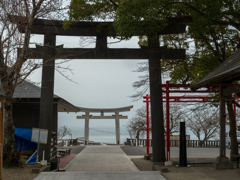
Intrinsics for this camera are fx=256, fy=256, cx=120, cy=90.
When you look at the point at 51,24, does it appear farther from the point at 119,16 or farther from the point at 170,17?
the point at 170,17

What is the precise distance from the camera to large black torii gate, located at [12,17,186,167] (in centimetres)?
991

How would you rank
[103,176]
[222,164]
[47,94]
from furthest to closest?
[47,94] < [222,164] < [103,176]

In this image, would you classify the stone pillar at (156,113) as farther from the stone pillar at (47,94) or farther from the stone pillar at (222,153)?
the stone pillar at (47,94)

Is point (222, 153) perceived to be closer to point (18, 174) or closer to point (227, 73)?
point (227, 73)

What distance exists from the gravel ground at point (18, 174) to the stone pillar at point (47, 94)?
4.80 ft

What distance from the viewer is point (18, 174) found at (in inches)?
297

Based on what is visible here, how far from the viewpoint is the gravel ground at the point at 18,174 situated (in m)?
7.11

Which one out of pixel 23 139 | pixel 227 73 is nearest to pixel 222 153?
pixel 227 73

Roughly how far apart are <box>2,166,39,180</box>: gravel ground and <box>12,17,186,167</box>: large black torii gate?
1.56m

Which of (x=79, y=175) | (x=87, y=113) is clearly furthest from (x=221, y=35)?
(x=87, y=113)

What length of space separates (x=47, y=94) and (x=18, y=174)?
3.33 meters

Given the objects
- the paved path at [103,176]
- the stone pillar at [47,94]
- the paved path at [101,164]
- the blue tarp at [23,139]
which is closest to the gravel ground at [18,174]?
the paved path at [103,176]

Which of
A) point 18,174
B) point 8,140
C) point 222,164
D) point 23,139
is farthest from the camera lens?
point 23,139

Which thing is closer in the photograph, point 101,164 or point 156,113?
point 156,113
